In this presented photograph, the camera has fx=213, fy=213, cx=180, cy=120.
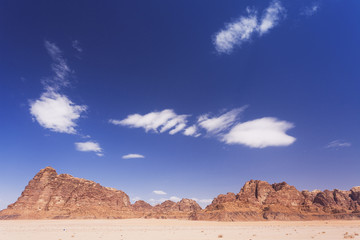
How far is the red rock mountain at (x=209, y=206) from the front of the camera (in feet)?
378

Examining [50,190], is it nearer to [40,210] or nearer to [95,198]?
[40,210]

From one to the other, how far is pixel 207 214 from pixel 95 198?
3505 inches

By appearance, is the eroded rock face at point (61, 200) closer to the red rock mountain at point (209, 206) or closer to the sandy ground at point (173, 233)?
the red rock mountain at point (209, 206)

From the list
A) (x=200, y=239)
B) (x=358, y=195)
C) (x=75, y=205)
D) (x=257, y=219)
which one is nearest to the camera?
(x=200, y=239)

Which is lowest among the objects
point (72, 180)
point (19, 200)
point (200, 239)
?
point (200, 239)

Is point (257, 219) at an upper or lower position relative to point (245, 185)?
lower

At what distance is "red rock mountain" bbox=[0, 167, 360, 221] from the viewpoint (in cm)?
11525

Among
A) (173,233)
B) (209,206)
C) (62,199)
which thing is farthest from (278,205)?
(62,199)

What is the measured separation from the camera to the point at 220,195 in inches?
6855

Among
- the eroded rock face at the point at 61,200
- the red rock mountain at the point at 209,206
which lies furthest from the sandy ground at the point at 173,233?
the eroded rock face at the point at 61,200

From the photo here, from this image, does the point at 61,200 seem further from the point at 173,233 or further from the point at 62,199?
the point at 173,233

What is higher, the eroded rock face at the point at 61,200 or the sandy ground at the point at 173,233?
the eroded rock face at the point at 61,200

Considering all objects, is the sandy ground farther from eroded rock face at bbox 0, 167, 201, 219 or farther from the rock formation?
eroded rock face at bbox 0, 167, 201, 219

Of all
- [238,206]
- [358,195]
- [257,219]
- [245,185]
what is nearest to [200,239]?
[257,219]
